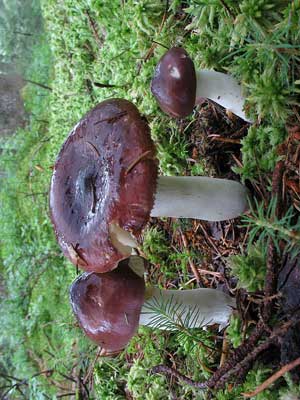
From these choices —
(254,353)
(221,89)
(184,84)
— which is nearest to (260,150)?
(221,89)

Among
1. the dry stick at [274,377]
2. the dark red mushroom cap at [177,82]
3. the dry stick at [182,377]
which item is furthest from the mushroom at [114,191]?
the dry stick at [274,377]

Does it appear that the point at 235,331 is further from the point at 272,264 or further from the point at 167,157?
the point at 167,157

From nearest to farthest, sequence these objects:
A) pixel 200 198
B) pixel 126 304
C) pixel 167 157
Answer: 1. pixel 126 304
2. pixel 200 198
3. pixel 167 157

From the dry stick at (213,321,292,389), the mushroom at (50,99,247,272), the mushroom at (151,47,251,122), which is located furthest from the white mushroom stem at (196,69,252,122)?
the dry stick at (213,321,292,389)

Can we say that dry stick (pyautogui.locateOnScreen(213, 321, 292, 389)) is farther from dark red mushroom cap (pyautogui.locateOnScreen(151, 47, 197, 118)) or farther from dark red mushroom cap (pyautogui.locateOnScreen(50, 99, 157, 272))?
dark red mushroom cap (pyautogui.locateOnScreen(151, 47, 197, 118))

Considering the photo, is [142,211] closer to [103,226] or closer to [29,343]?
[103,226]

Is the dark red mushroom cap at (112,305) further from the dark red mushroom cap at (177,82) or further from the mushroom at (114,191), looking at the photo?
the dark red mushroom cap at (177,82)
